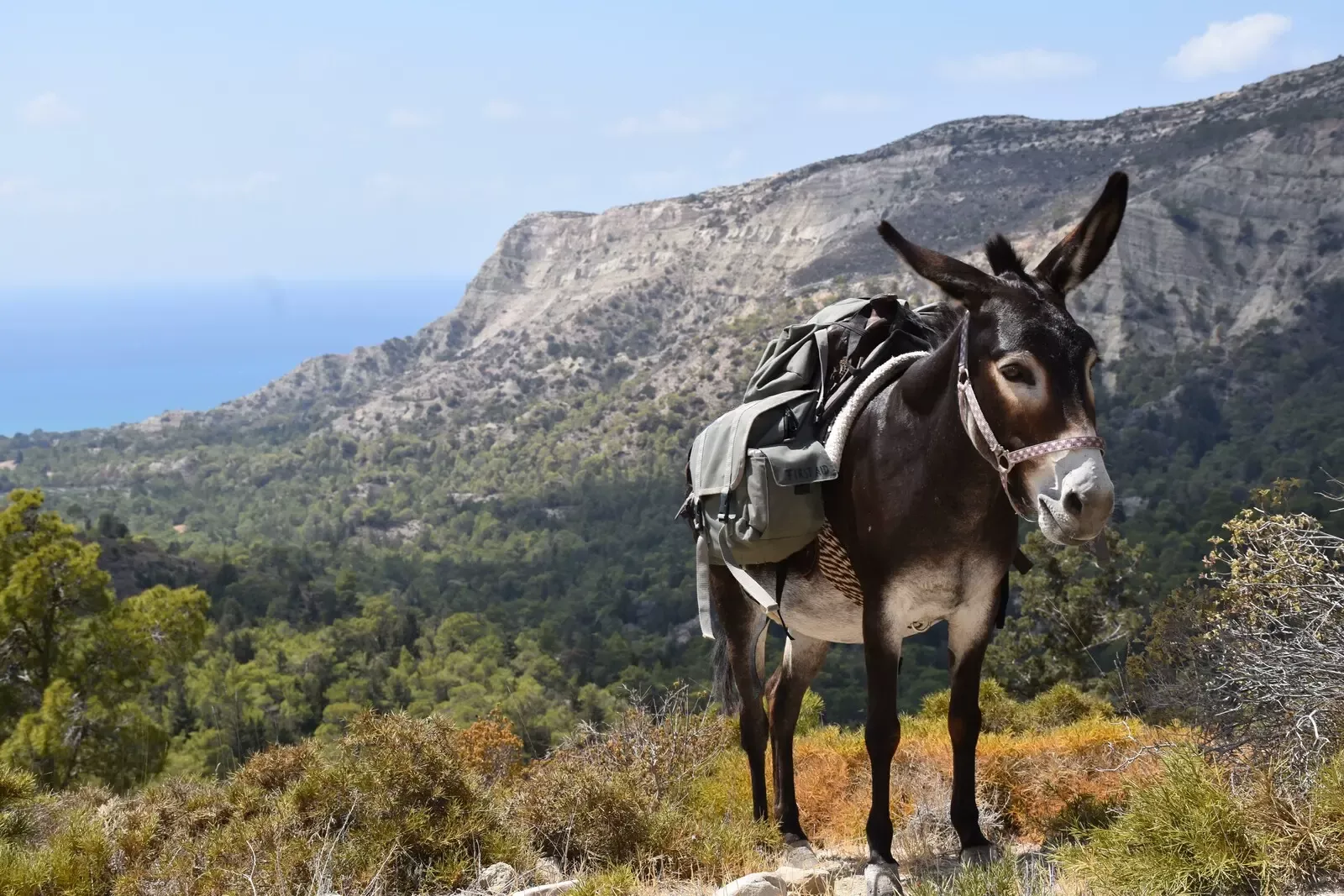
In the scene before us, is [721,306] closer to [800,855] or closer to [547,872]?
[800,855]

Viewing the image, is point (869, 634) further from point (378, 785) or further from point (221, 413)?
point (221, 413)

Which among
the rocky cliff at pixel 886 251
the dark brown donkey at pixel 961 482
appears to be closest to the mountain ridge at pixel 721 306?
the rocky cliff at pixel 886 251

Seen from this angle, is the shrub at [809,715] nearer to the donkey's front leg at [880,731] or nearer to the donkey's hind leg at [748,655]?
the donkey's hind leg at [748,655]

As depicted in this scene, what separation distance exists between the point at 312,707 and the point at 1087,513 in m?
48.6

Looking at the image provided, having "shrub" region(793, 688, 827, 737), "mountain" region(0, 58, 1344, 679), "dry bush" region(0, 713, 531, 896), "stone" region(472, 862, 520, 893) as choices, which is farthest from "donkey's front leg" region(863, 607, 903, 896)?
"mountain" region(0, 58, 1344, 679)

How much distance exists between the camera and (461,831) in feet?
14.6

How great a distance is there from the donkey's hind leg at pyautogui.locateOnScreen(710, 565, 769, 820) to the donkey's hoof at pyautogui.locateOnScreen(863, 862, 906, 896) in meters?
1.27

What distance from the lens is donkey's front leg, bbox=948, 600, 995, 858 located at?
4000 millimetres

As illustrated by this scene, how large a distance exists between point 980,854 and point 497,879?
2.11 meters

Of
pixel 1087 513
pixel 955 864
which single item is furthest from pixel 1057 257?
pixel 955 864

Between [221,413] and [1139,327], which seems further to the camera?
[221,413]

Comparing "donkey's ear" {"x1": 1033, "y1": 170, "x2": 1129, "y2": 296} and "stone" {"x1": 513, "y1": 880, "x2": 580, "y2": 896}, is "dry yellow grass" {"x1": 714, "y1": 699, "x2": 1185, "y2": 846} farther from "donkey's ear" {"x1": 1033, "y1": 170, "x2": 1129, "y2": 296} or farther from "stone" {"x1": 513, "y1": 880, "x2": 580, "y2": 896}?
"donkey's ear" {"x1": 1033, "y1": 170, "x2": 1129, "y2": 296}

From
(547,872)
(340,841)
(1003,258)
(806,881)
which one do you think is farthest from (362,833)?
(1003,258)

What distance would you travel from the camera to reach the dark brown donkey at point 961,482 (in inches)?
127
